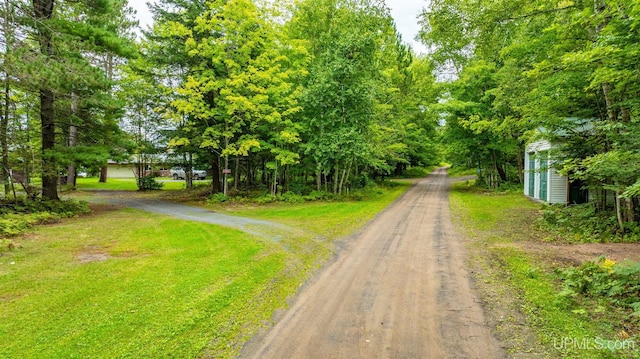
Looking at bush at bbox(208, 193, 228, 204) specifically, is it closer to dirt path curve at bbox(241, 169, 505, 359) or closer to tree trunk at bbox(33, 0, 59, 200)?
tree trunk at bbox(33, 0, 59, 200)

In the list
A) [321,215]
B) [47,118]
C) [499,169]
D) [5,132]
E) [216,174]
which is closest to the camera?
[5,132]

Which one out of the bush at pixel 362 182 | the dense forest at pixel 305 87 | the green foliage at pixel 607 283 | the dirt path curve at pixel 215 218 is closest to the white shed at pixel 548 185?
the dense forest at pixel 305 87

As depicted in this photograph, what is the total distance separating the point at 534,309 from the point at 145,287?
5.50 meters

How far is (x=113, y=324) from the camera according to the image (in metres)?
3.95

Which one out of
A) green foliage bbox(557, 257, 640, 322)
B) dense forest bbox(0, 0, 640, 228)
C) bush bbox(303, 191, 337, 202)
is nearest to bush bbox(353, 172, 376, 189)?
dense forest bbox(0, 0, 640, 228)

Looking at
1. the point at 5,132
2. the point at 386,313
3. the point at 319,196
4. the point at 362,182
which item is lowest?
the point at 386,313

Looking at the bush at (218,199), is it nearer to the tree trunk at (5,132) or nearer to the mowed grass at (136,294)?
the tree trunk at (5,132)

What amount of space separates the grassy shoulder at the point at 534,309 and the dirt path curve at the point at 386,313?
294mm

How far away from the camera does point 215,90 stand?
15547 mm

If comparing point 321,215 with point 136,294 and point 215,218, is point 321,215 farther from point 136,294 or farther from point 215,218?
point 136,294

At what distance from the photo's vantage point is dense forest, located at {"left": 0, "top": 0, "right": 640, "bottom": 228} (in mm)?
8242

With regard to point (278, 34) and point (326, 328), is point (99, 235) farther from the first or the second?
point (278, 34)

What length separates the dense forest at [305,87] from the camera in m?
8.24

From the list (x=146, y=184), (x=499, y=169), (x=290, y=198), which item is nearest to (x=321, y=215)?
(x=290, y=198)
